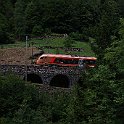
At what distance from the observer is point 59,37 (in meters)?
92.5

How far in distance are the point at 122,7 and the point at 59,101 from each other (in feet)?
217

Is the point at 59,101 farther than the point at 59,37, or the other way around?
the point at 59,37

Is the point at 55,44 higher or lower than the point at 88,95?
lower

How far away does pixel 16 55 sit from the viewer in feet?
233

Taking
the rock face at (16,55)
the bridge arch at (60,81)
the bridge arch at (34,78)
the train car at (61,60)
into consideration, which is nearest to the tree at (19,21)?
the rock face at (16,55)

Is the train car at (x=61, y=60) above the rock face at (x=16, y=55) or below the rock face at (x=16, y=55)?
above

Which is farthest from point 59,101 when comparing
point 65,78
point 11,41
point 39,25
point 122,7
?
point 122,7

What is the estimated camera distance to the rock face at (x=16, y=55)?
224 ft

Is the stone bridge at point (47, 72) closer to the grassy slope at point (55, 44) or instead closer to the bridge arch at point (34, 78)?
the bridge arch at point (34, 78)

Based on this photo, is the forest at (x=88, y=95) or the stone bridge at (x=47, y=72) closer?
the forest at (x=88, y=95)

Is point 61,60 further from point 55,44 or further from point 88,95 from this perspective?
point 88,95

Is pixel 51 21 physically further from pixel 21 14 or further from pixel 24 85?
pixel 24 85

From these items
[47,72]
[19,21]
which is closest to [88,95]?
[47,72]

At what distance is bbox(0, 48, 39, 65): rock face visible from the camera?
68.2m
